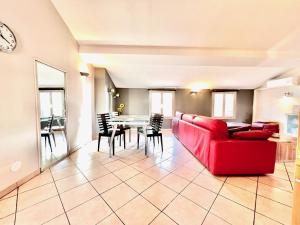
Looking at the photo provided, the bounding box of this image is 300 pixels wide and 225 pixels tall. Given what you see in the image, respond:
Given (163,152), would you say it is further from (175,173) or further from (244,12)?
(244,12)

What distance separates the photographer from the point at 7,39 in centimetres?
176

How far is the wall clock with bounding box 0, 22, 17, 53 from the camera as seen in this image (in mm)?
1696

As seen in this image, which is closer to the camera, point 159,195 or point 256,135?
point 159,195

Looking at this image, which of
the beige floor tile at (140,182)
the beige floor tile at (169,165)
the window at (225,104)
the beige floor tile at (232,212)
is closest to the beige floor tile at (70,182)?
the beige floor tile at (140,182)

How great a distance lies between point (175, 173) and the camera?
2355mm

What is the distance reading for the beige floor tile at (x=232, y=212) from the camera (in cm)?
141

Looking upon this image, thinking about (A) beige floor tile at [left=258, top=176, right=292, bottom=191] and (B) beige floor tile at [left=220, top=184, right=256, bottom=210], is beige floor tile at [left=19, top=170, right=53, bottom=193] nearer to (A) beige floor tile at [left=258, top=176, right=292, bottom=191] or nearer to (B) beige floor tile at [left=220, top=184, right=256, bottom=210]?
(B) beige floor tile at [left=220, top=184, right=256, bottom=210]

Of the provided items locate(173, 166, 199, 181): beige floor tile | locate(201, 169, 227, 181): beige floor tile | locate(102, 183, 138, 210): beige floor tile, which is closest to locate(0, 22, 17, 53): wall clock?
locate(102, 183, 138, 210): beige floor tile

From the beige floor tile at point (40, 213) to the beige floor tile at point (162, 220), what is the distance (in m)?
0.96

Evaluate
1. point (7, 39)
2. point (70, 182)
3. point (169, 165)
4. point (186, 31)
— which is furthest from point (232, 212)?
point (7, 39)

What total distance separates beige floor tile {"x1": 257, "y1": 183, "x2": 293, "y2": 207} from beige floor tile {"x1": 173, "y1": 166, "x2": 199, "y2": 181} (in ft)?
2.72

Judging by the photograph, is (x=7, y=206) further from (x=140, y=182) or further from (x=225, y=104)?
(x=225, y=104)

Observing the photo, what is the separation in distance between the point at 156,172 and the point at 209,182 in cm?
81

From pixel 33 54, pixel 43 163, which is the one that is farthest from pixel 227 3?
Answer: pixel 43 163
